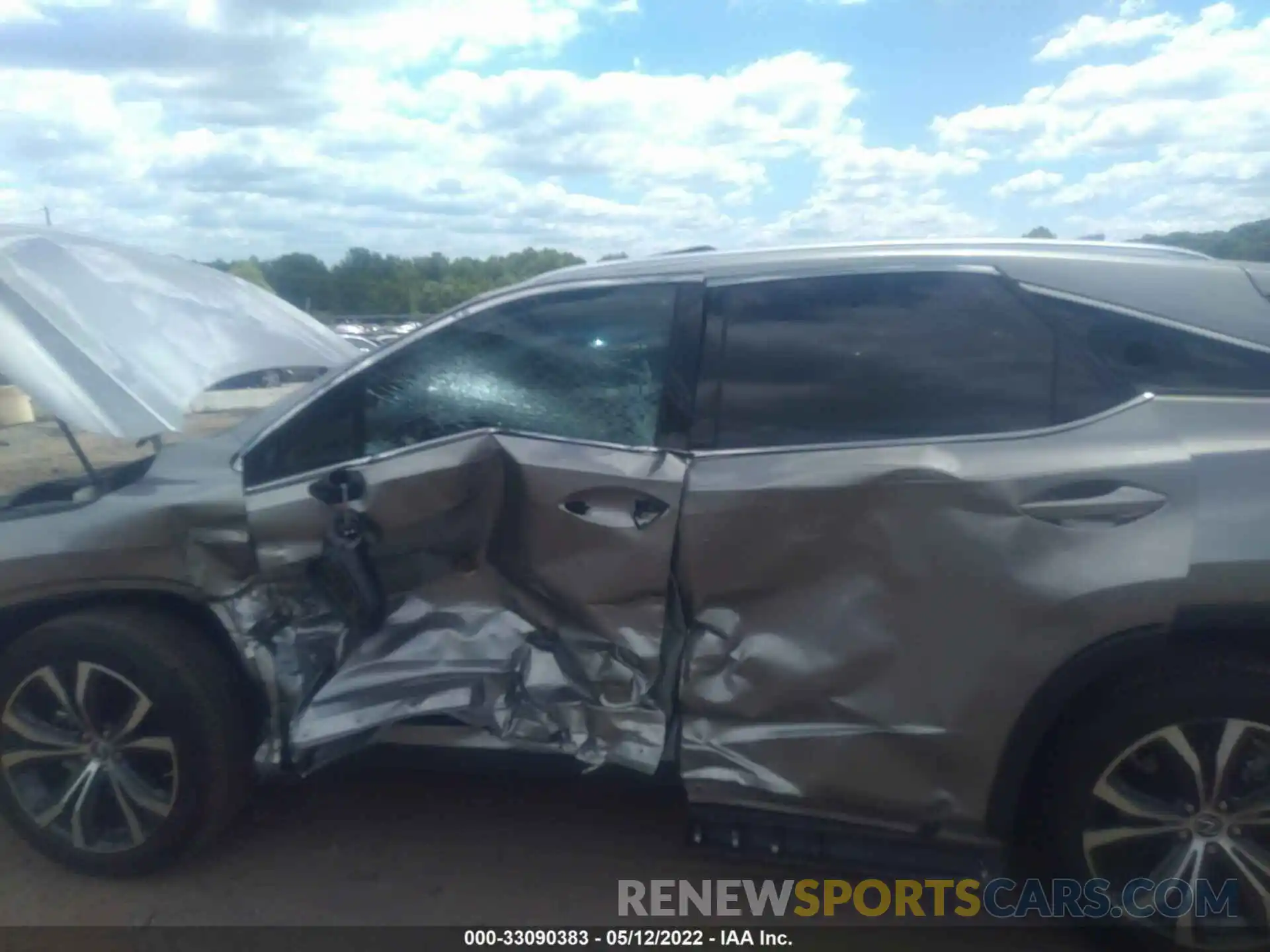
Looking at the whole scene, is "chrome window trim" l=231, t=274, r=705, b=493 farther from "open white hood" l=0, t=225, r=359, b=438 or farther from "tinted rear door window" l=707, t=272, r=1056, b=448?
"tinted rear door window" l=707, t=272, r=1056, b=448

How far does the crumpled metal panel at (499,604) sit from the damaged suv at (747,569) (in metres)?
0.01

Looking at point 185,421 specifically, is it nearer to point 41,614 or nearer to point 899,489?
point 41,614

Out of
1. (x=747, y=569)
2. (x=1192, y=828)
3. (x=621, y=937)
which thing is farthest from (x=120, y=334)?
(x=1192, y=828)

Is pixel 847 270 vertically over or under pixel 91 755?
over

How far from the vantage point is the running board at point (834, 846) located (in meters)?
2.92

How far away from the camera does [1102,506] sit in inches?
110

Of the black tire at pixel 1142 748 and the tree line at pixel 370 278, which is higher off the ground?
the tree line at pixel 370 278

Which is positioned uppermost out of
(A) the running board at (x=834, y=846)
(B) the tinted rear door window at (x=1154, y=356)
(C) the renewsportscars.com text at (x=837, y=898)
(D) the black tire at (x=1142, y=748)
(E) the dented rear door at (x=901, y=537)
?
(B) the tinted rear door window at (x=1154, y=356)

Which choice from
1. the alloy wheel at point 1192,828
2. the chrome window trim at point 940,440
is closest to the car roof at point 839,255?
the chrome window trim at point 940,440

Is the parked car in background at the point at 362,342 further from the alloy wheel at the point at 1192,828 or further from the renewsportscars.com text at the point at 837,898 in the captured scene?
the alloy wheel at the point at 1192,828

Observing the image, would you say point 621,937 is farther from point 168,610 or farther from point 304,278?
point 304,278

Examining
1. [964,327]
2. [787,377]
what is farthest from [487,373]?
[964,327]

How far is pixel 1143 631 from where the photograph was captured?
9.02 feet

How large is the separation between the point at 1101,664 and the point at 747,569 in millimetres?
960
